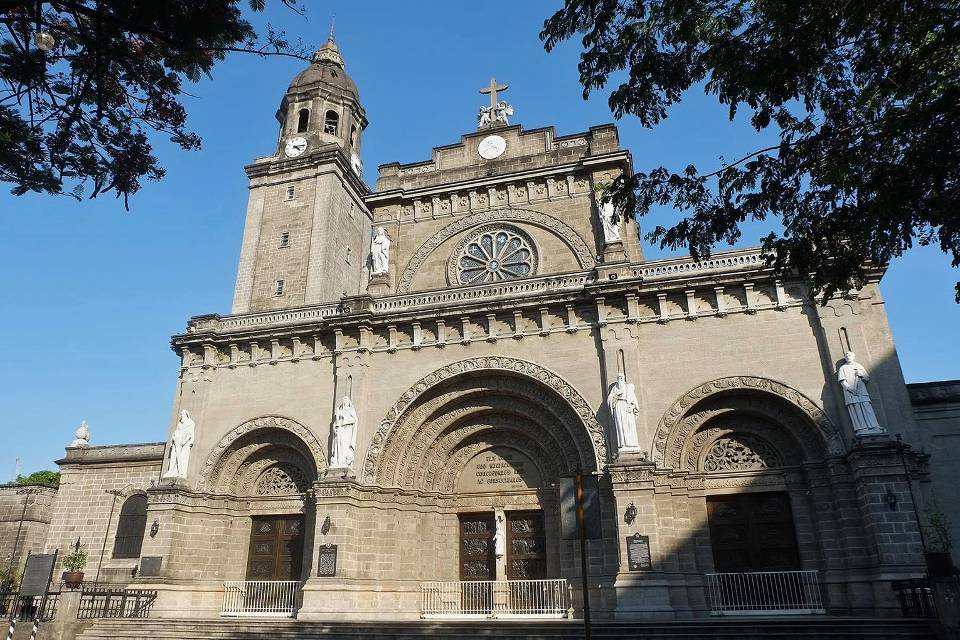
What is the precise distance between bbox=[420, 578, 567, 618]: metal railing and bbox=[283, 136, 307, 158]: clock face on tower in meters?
21.1

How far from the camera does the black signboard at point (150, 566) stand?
19859 millimetres

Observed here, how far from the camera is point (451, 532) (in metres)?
20.7

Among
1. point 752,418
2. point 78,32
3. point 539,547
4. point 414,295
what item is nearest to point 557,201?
point 414,295

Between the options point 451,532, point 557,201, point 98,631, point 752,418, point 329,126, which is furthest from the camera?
point 329,126

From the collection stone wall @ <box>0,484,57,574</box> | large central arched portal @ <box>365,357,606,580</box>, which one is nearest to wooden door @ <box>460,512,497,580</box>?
large central arched portal @ <box>365,357,606,580</box>

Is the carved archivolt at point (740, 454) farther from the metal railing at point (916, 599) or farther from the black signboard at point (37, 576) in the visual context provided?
the black signboard at point (37, 576)

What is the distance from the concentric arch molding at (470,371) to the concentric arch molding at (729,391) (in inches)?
69.9

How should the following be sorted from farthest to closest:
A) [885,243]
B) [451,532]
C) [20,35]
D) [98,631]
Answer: [451,532]
[98,631]
[885,243]
[20,35]

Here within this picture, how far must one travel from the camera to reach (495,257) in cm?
2484

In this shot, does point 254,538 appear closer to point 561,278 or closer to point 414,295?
point 414,295

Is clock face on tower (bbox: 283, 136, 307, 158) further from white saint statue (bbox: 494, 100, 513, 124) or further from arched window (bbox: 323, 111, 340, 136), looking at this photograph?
white saint statue (bbox: 494, 100, 513, 124)

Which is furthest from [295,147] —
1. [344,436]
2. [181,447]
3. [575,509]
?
[575,509]

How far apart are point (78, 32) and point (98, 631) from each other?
1597 centimetres

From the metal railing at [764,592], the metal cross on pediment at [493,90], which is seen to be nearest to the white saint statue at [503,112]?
the metal cross on pediment at [493,90]
